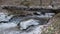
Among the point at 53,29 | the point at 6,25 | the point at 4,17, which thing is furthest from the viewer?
the point at 4,17

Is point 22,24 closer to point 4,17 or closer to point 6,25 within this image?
point 6,25

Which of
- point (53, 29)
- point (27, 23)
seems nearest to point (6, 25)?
point (27, 23)

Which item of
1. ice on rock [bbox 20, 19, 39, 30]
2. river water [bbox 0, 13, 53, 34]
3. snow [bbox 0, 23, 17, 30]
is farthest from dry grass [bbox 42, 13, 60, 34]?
snow [bbox 0, 23, 17, 30]

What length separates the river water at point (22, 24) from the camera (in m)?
4.70

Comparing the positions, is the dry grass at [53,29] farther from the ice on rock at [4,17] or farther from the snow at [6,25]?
the ice on rock at [4,17]

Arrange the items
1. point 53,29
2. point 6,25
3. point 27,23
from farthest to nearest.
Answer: point 6,25, point 27,23, point 53,29

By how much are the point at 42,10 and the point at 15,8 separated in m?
1.05

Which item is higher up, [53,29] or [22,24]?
[22,24]

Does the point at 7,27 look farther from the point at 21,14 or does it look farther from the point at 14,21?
the point at 21,14

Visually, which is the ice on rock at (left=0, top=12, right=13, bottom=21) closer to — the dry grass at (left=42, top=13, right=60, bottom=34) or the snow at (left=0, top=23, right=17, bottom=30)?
the snow at (left=0, top=23, right=17, bottom=30)

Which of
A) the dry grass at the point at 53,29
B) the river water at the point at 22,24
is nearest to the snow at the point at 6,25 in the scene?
the river water at the point at 22,24

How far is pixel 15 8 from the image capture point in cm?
589

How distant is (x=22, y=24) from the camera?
505 cm

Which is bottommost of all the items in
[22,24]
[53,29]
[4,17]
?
[53,29]
